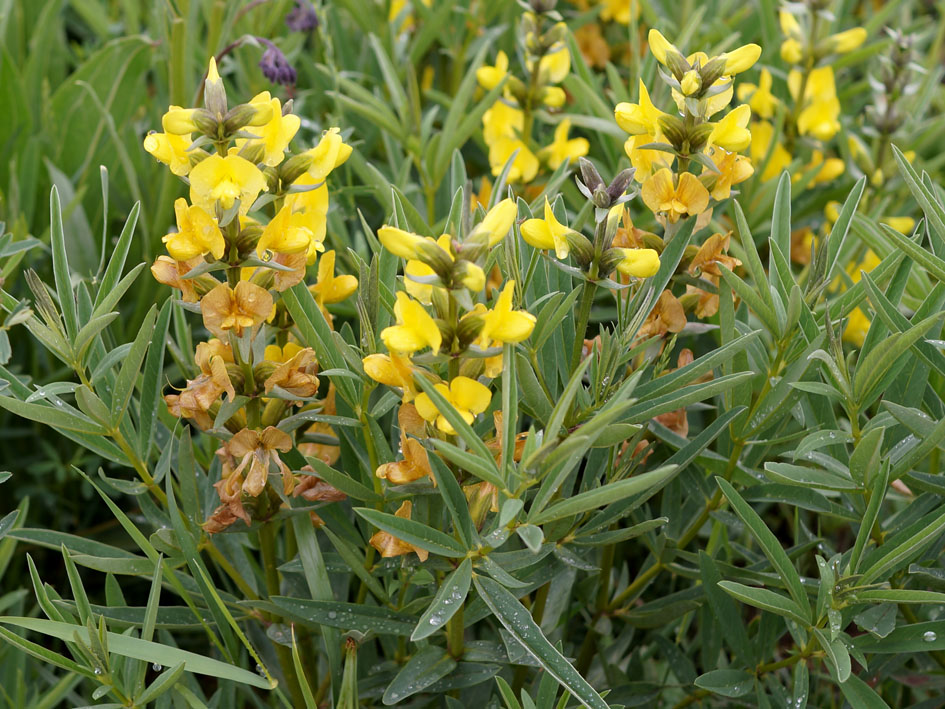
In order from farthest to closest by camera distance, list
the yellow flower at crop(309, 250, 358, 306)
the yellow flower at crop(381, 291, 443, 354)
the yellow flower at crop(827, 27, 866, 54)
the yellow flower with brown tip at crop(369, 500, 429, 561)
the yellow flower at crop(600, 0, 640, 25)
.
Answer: the yellow flower at crop(600, 0, 640, 25)
the yellow flower at crop(827, 27, 866, 54)
the yellow flower at crop(309, 250, 358, 306)
the yellow flower with brown tip at crop(369, 500, 429, 561)
the yellow flower at crop(381, 291, 443, 354)

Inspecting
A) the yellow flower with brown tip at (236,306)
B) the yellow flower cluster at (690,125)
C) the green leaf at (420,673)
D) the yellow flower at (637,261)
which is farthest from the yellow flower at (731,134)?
the green leaf at (420,673)

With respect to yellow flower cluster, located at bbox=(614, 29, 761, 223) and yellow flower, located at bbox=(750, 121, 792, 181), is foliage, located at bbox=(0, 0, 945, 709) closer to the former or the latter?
yellow flower cluster, located at bbox=(614, 29, 761, 223)

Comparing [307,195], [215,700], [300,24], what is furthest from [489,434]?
[300,24]

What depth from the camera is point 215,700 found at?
89 cm

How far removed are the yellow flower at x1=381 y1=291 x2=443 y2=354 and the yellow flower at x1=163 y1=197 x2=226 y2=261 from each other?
14 cm

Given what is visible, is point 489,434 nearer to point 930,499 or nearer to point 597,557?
point 597,557

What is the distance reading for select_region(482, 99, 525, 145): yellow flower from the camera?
48.2 inches

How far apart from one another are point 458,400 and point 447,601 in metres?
0.14

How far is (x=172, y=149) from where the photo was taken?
69cm

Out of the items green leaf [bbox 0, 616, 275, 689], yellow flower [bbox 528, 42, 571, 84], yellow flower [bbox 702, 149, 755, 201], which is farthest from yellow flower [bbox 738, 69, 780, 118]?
green leaf [bbox 0, 616, 275, 689]

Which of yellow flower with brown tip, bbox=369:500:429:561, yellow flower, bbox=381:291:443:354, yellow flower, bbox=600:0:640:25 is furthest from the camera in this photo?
yellow flower, bbox=600:0:640:25

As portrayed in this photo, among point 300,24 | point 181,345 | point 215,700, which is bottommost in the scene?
A: point 215,700

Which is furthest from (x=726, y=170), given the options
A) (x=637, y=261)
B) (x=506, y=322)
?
(x=506, y=322)

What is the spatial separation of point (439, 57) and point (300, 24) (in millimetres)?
347
